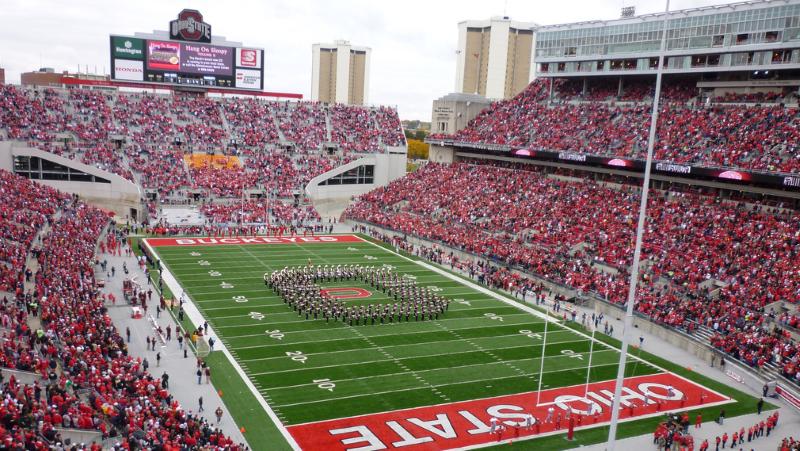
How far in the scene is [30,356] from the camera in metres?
15.3

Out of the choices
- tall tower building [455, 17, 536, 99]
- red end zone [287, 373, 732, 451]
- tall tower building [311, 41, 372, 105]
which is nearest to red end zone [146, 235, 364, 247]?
red end zone [287, 373, 732, 451]

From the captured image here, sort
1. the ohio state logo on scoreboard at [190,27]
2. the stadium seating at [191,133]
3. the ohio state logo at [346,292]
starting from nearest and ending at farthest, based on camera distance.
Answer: the ohio state logo at [346,292]
the stadium seating at [191,133]
the ohio state logo on scoreboard at [190,27]

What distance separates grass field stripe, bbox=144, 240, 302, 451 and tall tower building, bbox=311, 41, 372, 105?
121554 mm

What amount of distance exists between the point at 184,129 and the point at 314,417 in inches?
1581

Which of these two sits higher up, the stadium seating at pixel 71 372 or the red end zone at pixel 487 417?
the stadium seating at pixel 71 372

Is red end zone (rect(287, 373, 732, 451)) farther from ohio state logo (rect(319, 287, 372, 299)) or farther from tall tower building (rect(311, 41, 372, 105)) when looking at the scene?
tall tower building (rect(311, 41, 372, 105))

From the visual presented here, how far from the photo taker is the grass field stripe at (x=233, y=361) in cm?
1523

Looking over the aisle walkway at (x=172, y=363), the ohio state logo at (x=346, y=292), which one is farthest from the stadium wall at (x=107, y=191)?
the ohio state logo at (x=346, y=292)

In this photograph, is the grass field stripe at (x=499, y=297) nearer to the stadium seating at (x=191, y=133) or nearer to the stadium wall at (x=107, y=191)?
the stadium seating at (x=191, y=133)

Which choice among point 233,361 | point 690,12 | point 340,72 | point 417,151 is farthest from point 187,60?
point 340,72

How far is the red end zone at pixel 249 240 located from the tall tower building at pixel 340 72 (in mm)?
109145

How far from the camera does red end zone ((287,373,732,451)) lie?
49.9 ft

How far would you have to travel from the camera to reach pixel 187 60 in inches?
2078

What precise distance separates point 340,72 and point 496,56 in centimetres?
4191
